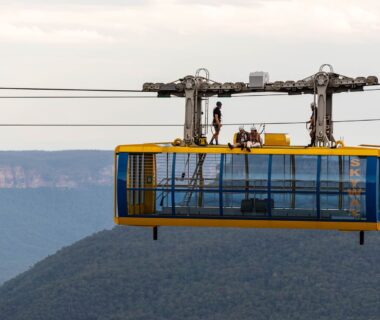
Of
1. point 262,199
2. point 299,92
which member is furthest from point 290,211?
point 299,92

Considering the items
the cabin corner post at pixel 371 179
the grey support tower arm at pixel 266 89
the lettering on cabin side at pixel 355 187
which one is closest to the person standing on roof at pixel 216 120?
the grey support tower arm at pixel 266 89

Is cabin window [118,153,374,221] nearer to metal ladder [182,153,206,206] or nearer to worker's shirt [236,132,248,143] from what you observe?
metal ladder [182,153,206,206]

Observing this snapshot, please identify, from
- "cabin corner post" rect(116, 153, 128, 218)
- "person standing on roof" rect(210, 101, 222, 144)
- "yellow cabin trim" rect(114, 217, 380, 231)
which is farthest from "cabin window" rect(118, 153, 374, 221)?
"person standing on roof" rect(210, 101, 222, 144)

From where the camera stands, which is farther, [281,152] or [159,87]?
[159,87]

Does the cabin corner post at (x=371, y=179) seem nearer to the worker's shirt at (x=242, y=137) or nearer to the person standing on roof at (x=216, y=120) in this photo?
the worker's shirt at (x=242, y=137)

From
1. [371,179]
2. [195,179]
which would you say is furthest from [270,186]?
[371,179]

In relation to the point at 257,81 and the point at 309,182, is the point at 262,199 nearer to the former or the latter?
the point at 309,182

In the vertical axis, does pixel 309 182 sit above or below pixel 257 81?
below
